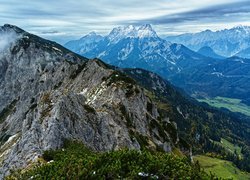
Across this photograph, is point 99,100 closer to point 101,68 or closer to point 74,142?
point 101,68

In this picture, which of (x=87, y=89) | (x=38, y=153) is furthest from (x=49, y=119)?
(x=87, y=89)

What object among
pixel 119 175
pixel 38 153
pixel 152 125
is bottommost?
pixel 152 125

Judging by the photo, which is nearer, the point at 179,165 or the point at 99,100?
the point at 179,165

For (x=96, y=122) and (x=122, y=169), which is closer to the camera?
(x=122, y=169)

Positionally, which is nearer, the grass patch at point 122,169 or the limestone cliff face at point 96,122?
the grass patch at point 122,169

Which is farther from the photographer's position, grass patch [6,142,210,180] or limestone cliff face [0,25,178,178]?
limestone cliff face [0,25,178,178]

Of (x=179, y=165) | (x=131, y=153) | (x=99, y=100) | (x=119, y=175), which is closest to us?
(x=119, y=175)

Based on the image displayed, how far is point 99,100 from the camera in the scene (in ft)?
534

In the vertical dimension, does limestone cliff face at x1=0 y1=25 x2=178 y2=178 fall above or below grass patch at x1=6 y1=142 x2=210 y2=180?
below

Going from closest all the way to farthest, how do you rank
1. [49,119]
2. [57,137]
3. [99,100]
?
[57,137] → [49,119] → [99,100]

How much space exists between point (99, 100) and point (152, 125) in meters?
27.6

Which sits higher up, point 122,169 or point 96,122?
point 122,169

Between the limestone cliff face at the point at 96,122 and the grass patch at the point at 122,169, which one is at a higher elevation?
the grass patch at the point at 122,169

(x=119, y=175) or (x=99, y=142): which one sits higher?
(x=119, y=175)
